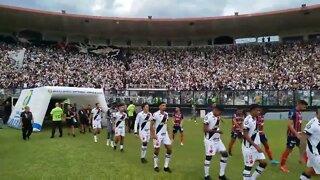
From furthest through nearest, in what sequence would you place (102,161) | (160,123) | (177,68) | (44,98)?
(177,68) < (44,98) < (102,161) < (160,123)

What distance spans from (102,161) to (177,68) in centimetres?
3539

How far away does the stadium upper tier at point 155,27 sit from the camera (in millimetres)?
47031

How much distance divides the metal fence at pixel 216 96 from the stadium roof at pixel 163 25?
525 inches

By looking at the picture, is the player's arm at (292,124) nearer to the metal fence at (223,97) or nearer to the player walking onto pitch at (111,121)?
the player walking onto pitch at (111,121)

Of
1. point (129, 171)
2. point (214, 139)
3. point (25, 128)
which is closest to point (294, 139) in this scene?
point (214, 139)

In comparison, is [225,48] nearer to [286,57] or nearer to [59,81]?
[286,57]

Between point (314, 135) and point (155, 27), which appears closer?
point (314, 135)

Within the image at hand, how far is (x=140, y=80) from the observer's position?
152 ft

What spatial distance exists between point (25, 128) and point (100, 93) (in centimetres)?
742

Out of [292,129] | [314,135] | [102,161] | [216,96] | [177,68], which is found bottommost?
[102,161]

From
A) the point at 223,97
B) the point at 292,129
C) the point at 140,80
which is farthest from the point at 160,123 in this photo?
the point at 140,80

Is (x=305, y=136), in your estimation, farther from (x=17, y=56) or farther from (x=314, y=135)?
(x=17, y=56)

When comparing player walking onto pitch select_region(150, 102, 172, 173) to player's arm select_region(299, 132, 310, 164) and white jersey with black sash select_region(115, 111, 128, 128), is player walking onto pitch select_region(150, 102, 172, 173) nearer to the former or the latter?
white jersey with black sash select_region(115, 111, 128, 128)

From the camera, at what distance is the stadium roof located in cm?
4675
